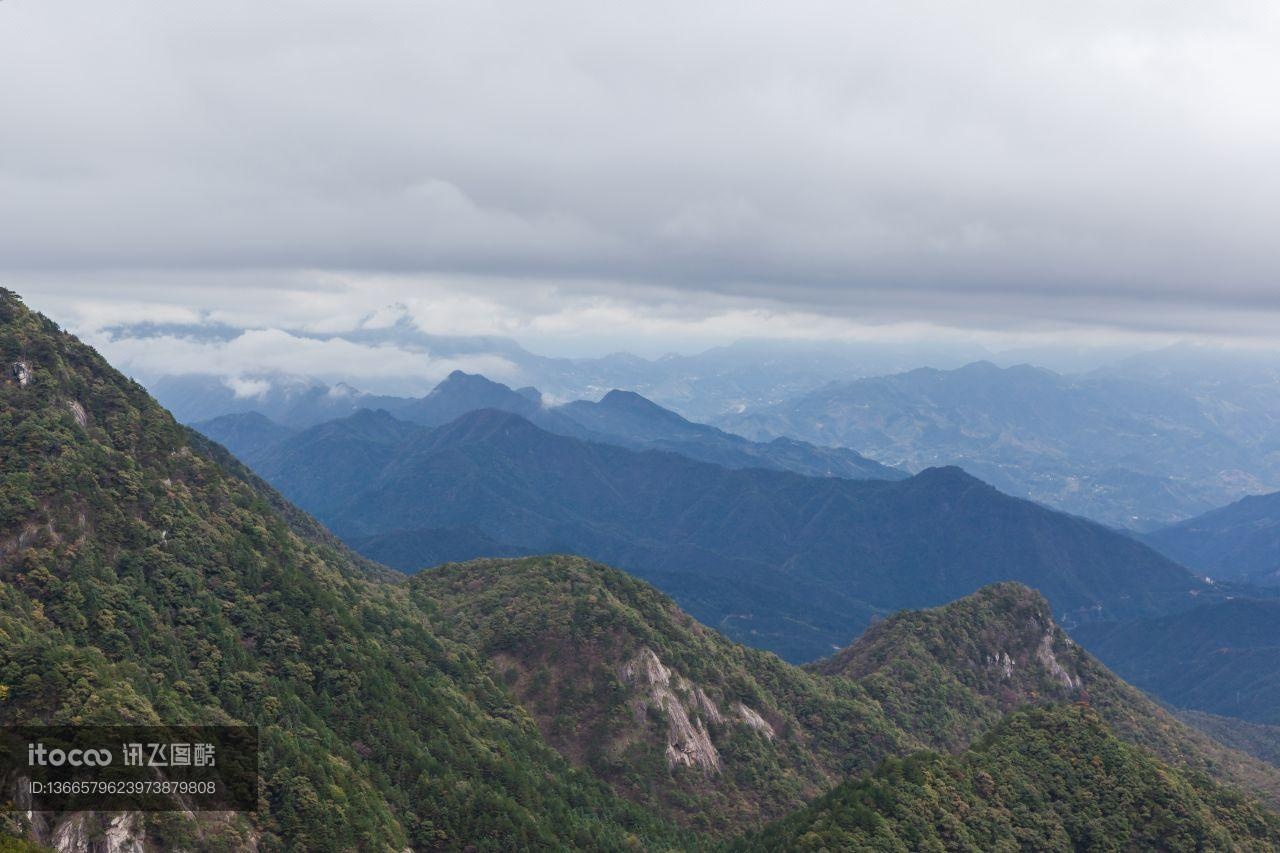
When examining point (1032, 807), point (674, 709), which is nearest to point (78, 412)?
point (674, 709)

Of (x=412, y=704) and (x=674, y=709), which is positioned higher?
(x=412, y=704)

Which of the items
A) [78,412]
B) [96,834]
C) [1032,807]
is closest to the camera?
[96,834]

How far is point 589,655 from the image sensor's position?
470 feet

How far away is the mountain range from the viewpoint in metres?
79.2

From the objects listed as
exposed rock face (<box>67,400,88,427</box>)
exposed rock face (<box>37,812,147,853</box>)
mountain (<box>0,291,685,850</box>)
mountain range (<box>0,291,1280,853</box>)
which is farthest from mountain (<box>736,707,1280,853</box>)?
exposed rock face (<box>67,400,88,427</box>)

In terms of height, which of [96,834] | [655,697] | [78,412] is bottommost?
[655,697]

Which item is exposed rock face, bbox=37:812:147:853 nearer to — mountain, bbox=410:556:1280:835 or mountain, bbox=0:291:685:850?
mountain, bbox=0:291:685:850

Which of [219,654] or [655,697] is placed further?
[655,697]

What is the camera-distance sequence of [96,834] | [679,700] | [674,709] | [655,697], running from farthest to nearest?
A: [679,700], [674,709], [655,697], [96,834]

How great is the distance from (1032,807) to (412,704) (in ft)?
258

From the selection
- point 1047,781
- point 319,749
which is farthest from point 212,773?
point 1047,781

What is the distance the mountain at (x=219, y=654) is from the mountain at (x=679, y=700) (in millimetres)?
11507

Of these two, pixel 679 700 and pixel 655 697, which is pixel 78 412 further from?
pixel 679 700

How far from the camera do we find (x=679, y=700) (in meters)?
143
